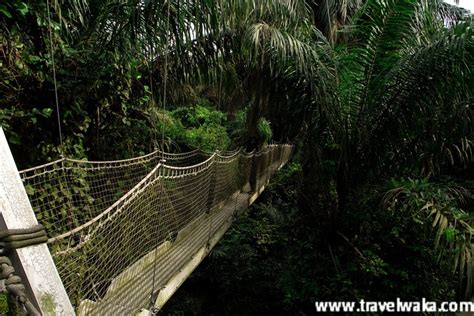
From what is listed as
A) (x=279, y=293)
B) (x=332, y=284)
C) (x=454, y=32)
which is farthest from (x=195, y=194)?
(x=454, y=32)

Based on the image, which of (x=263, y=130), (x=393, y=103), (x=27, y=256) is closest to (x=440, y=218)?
(x=393, y=103)

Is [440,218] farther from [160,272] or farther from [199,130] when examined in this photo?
[199,130]

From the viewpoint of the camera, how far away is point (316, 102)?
3018mm

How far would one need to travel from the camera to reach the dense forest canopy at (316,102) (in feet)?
7.43

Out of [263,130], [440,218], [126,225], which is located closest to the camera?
[126,225]

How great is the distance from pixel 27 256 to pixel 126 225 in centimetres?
116

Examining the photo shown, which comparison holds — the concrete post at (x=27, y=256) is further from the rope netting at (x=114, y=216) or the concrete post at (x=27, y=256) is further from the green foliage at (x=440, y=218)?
the green foliage at (x=440, y=218)

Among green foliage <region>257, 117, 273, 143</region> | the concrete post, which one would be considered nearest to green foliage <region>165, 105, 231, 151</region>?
green foliage <region>257, 117, 273, 143</region>

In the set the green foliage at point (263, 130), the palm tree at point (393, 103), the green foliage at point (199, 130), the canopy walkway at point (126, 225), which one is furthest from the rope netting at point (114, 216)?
the green foliage at point (263, 130)

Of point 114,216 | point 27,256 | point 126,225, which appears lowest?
point 126,225

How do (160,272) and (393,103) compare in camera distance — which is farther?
(393,103)

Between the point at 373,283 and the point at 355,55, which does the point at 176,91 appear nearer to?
the point at 355,55

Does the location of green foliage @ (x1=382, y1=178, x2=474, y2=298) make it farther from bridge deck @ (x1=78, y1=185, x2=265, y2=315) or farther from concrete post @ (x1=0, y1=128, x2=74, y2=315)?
concrete post @ (x1=0, y1=128, x2=74, y2=315)

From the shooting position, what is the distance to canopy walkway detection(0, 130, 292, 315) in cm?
139
